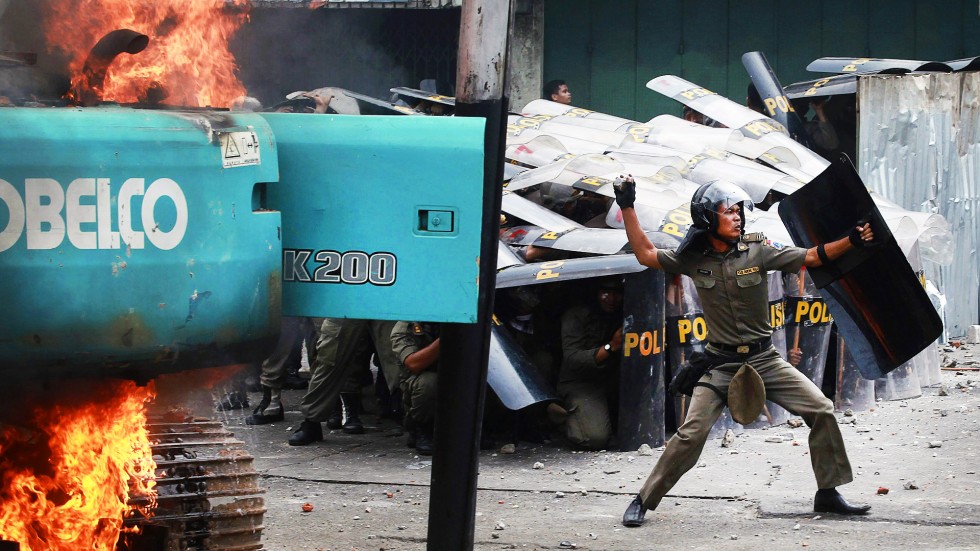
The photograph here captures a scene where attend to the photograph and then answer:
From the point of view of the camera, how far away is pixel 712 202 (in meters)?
6.94

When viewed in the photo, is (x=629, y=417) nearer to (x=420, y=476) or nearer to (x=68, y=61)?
(x=420, y=476)

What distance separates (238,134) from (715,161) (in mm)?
7819

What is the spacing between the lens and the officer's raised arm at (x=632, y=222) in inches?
273

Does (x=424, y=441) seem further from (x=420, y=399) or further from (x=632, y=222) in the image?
(x=632, y=222)

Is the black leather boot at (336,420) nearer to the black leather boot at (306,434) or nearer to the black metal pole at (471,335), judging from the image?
the black leather boot at (306,434)

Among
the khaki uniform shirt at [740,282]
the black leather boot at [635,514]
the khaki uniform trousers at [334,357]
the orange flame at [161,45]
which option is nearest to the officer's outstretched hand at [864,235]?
the khaki uniform shirt at [740,282]

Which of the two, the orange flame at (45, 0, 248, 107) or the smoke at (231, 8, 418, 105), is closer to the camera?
the orange flame at (45, 0, 248, 107)

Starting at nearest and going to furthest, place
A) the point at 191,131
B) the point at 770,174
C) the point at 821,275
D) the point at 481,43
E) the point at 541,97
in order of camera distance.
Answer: the point at 191,131 → the point at 481,43 → the point at 821,275 → the point at 770,174 → the point at 541,97

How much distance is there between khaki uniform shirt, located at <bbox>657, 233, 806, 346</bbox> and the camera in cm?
701

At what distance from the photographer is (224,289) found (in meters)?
3.87

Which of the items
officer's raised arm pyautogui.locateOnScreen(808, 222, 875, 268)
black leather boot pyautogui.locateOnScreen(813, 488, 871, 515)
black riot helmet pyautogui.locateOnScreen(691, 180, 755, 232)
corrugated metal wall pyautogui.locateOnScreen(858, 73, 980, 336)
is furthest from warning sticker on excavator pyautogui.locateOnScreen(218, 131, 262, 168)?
corrugated metal wall pyautogui.locateOnScreen(858, 73, 980, 336)

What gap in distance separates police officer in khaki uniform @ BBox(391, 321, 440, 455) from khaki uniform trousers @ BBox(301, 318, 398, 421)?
0.89 feet

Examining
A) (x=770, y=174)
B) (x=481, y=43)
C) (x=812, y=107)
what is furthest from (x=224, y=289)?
(x=812, y=107)

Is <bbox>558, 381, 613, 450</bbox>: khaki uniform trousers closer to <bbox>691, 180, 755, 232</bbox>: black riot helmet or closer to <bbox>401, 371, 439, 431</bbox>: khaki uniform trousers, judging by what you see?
<bbox>401, 371, 439, 431</bbox>: khaki uniform trousers
